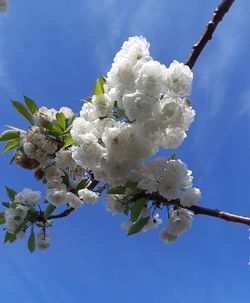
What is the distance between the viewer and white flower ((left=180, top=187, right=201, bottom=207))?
289cm

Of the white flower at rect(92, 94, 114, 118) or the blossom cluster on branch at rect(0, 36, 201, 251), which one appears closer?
the blossom cluster on branch at rect(0, 36, 201, 251)

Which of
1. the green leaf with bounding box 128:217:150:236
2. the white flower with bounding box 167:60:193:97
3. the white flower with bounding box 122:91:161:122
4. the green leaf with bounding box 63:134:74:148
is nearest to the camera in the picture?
the white flower with bounding box 122:91:161:122

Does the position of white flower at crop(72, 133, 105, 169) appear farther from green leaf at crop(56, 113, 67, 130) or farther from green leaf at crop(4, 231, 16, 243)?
green leaf at crop(4, 231, 16, 243)

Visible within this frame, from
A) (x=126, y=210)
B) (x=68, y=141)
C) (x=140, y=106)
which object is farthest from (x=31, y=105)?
(x=140, y=106)

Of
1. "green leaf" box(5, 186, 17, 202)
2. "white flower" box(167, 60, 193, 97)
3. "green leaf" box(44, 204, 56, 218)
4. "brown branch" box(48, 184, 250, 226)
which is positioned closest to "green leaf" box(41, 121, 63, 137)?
"green leaf" box(44, 204, 56, 218)

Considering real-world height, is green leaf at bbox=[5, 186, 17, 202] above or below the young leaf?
below

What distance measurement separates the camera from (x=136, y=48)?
3.02m

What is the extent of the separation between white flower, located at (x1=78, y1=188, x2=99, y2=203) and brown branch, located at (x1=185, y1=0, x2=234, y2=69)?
1.29 m

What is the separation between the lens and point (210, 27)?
3.15 m

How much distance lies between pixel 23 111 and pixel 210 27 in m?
1.81

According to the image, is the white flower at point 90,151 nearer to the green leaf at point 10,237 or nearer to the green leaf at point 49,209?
the green leaf at point 49,209

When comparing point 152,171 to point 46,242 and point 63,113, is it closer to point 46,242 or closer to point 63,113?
point 63,113

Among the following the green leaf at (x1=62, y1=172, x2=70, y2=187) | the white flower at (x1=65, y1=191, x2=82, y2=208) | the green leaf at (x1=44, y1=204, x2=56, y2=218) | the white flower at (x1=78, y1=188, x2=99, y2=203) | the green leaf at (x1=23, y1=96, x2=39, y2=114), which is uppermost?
the green leaf at (x1=23, y1=96, x2=39, y2=114)

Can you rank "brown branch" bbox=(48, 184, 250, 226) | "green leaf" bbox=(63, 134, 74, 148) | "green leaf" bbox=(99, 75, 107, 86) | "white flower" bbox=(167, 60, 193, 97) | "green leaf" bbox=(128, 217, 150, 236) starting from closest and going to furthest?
"brown branch" bbox=(48, 184, 250, 226), "white flower" bbox=(167, 60, 193, 97), "green leaf" bbox=(128, 217, 150, 236), "green leaf" bbox=(99, 75, 107, 86), "green leaf" bbox=(63, 134, 74, 148)
